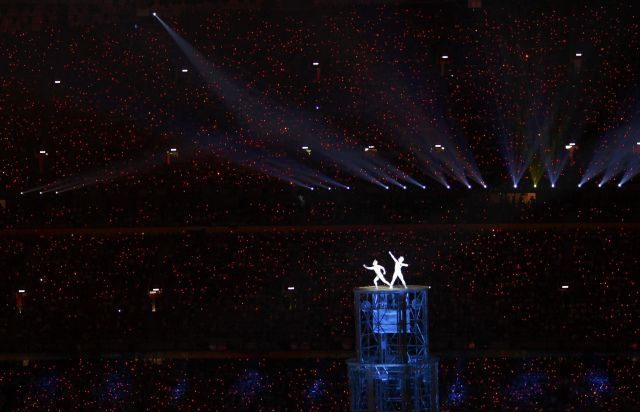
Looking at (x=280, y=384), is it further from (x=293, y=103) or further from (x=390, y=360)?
(x=390, y=360)

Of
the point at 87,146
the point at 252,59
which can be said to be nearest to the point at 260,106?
the point at 252,59

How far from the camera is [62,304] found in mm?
20250

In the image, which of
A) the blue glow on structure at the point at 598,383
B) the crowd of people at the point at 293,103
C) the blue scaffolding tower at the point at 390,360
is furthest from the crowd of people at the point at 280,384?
the blue scaffolding tower at the point at 390,360

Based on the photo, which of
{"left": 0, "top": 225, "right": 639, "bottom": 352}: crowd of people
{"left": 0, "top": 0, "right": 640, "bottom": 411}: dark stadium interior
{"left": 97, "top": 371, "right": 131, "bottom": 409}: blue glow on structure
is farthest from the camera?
{"left": 0, "top": 225, "right": 639, "bottom": 352}: crowd of people

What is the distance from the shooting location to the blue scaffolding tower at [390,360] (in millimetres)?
11320

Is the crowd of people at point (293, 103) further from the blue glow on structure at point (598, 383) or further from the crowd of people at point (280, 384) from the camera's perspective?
the blue glow on structure at point (598, 383)

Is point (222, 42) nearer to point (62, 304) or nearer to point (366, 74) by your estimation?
point (366, 74)

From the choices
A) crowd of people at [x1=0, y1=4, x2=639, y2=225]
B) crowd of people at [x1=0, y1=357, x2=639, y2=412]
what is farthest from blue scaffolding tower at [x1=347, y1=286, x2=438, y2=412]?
crowd of people at [x1=0, y1=4, x2=639, y2=225]

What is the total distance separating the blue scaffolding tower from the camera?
37.1ft

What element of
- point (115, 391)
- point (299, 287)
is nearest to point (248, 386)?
point (115, 391)

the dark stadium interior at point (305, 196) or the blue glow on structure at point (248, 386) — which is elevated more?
the dark stadium interior at point (305, 196)

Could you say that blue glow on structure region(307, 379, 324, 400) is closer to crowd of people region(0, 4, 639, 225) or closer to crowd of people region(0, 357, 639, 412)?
crowd of people region(0, 357, 639, 412)

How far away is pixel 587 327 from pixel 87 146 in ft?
32.3

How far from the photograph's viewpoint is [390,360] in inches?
449
